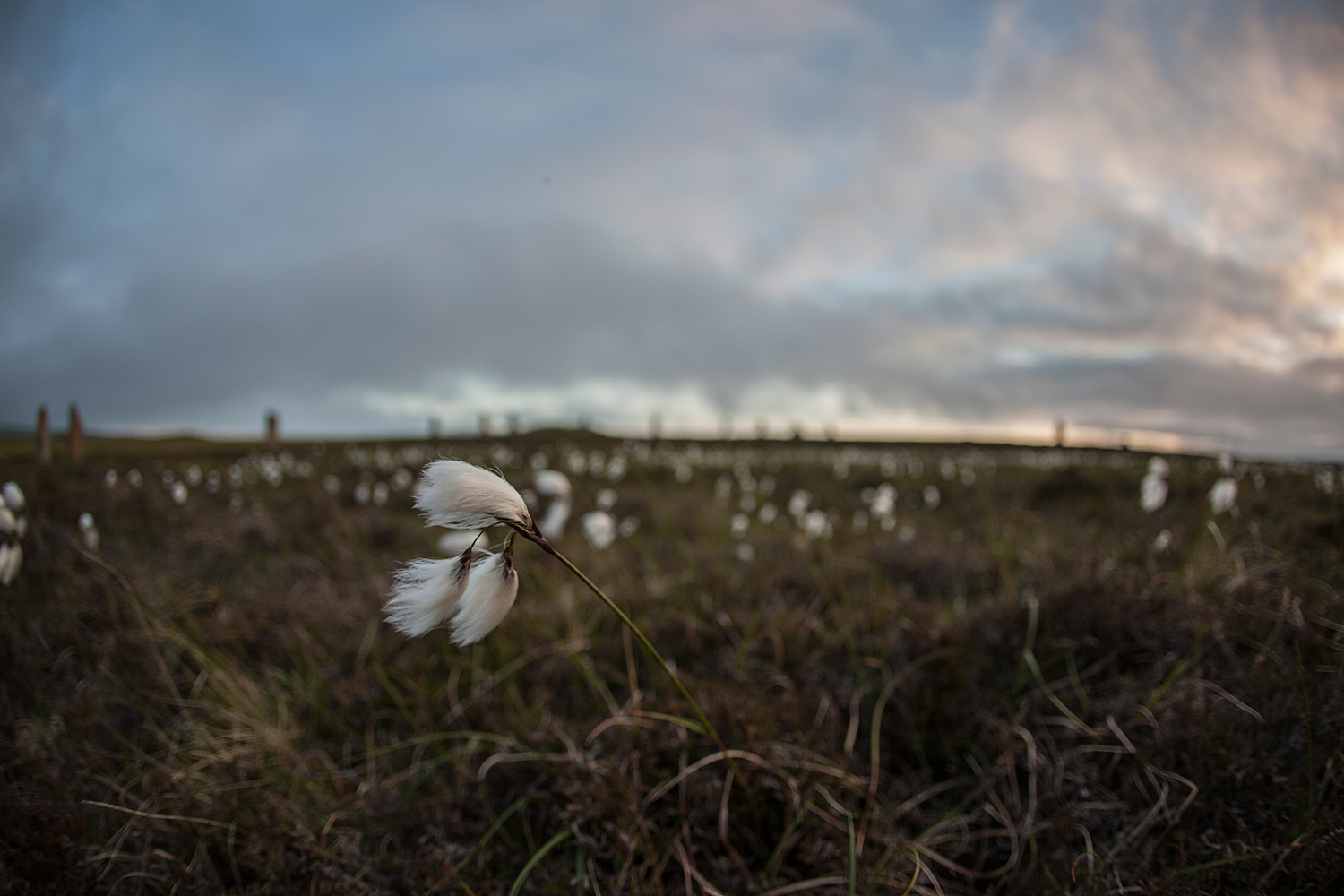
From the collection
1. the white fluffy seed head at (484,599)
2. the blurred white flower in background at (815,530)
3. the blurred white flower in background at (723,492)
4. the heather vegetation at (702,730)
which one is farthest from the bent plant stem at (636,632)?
the blurred white flower in background at (723,492)

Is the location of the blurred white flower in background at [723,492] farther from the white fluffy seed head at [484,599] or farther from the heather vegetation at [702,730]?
the white fluffy seed head at [484,599]

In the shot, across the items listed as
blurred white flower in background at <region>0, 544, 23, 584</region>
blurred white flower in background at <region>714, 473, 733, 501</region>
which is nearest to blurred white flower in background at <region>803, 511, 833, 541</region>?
blurred white flower in background at <region>714, 473, 733, 501</region>

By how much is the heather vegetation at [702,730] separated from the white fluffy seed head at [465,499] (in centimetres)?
61

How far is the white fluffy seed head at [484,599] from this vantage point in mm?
1036

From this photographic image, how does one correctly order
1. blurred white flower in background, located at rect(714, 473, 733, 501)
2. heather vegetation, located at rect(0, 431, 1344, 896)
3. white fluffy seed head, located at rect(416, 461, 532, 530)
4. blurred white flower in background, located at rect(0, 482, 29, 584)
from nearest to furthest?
white fluffy seed head, located at rect(416, 461, 532, 530), heather vegetation, located at rect(0, 431, 1344, 896), blurred white flower in background, located at rect(0, 482, 29, 584), blurred white flower in background, located at rect(714, 473, 733, 501)

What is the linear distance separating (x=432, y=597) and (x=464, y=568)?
0.07 meters

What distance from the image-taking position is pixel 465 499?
0.96m

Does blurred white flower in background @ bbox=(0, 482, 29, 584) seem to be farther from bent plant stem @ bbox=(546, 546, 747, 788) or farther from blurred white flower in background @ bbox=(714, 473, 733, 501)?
blurred white flower in background @ bbox=(714, 473, 733, 501)

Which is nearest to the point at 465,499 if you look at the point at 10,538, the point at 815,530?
the point at 10,538

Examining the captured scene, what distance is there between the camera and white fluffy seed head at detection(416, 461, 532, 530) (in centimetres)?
96

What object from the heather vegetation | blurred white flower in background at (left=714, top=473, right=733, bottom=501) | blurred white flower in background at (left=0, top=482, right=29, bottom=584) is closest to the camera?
the heather vegetation

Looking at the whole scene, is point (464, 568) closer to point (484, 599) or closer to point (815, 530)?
point (484, 599)

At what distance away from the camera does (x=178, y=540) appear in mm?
5062

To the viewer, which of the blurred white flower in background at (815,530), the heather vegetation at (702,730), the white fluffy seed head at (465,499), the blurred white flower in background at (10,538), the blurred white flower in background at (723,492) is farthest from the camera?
the blurred white flower in background at (723,492)
